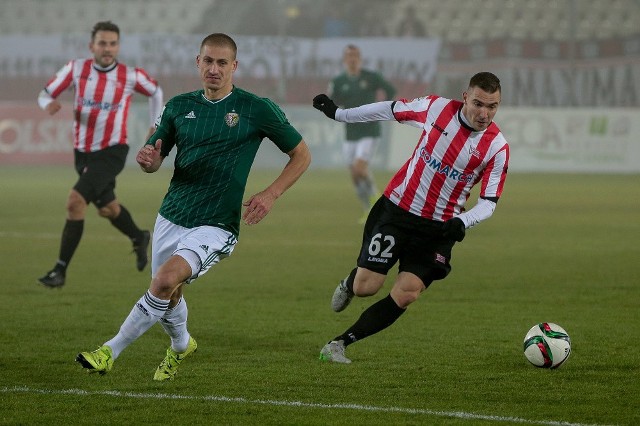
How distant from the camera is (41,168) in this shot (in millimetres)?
28656

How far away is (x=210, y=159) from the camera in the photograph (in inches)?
248

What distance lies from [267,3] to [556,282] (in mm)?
25432

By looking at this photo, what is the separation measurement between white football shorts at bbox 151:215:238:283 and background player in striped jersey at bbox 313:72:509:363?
1.11 metres

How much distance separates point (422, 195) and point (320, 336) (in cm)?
133

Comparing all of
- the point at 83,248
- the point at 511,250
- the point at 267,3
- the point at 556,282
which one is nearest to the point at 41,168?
the point at 267,3

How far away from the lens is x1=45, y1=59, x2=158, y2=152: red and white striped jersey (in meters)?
11.0

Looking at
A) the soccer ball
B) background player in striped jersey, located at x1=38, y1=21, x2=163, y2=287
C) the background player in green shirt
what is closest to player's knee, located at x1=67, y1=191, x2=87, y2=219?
background player in striped jersey, located at x1=38, y1=21, x2=163, y2=287

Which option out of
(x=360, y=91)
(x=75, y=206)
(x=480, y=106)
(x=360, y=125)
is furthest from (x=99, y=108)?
(x=360, y=91)

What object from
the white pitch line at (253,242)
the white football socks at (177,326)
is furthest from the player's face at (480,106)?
the white pitch line at (253,242)

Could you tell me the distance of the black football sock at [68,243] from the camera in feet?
34.1

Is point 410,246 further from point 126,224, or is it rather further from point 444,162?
point 126,224

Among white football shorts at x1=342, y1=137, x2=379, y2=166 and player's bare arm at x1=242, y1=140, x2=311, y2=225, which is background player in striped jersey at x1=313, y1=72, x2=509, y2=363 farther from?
white football shorts at x1=342, y1=137, x2=379, y2=166

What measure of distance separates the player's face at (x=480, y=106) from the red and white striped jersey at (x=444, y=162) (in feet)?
0.42

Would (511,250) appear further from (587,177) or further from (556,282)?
(587,177)
